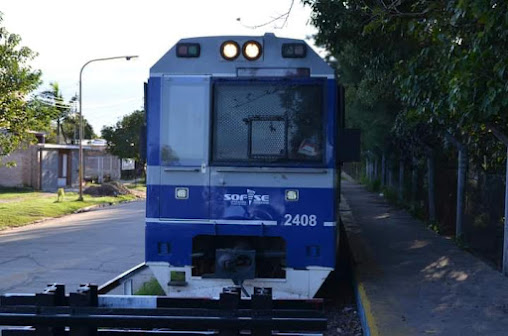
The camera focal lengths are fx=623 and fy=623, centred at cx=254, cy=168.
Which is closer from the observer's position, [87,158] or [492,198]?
[492,198]

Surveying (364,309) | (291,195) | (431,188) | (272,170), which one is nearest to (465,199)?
(431,188)

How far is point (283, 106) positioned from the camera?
273 inches

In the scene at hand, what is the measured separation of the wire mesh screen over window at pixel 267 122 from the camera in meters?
6.91

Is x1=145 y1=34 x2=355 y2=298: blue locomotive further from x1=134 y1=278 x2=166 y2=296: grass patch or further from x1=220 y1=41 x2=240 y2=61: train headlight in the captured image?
x1=134 y1=278 x2=166 y2=296: grass patch

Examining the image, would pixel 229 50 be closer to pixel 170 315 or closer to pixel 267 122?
pixel 267 122

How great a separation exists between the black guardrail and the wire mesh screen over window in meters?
2.50

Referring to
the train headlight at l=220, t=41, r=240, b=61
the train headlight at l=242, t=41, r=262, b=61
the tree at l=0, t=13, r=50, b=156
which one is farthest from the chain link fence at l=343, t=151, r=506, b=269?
the tree at l=0, t=13, r=50, b=156

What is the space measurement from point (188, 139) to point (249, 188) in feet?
2.87

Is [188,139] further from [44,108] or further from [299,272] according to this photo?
[44,108]

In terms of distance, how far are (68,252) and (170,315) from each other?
10.1m

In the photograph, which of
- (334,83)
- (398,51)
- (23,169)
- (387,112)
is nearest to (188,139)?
(334,83)

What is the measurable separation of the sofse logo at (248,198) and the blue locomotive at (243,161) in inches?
0.4

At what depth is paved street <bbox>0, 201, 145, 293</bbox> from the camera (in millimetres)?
10617

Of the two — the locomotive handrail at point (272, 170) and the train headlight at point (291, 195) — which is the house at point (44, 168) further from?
the train headlight at point (291, 195)
